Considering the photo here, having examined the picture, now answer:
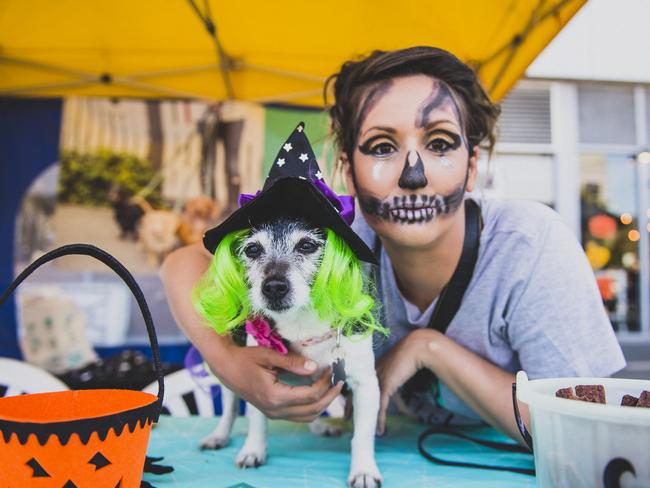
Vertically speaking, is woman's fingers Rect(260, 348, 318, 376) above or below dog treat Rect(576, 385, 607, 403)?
below

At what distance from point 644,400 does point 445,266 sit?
23.4 inches

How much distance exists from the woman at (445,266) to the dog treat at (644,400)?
0.40m

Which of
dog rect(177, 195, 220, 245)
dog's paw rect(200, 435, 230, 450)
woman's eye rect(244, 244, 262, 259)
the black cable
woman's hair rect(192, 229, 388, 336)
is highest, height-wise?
dog rect(177, 195, 220, 245)

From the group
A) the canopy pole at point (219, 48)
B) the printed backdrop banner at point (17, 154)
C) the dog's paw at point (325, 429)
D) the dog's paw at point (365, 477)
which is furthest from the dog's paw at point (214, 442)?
the printed backdrop banner at point (17, 154)

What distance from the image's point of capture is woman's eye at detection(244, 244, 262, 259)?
0.82 meters

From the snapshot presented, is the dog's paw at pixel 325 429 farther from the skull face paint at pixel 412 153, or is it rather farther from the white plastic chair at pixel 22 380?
the white plastic chair at pixel 22 380

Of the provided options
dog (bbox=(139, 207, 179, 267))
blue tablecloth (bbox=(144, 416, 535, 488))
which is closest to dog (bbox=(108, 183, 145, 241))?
dog (bbox=(139, 207, 179, 267))

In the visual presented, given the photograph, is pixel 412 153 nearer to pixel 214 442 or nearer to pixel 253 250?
pixel 253 250

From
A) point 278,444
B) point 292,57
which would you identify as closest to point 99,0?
point 292,57

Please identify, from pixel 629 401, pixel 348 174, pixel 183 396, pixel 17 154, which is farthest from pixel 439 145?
pixel 17 154

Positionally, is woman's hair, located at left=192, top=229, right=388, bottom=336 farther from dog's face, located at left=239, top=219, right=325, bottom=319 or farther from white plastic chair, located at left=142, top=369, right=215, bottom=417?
white plastic chair, located at left=142, top=369, right=215, bottom=417

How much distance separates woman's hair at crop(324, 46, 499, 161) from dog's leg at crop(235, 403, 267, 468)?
0.54 m

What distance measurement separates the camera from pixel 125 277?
0.59 meters

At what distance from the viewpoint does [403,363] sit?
99 cm
